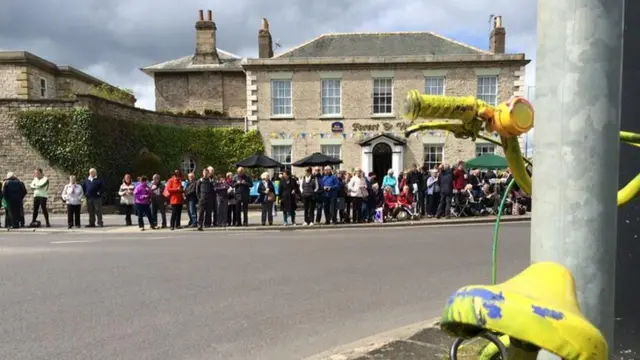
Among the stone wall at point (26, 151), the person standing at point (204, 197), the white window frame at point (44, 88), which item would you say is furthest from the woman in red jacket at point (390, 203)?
the white window frame at point (44, 88)

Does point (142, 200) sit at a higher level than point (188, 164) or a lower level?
lower

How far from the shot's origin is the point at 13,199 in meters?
15.5

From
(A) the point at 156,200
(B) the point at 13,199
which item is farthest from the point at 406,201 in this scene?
(B) the point at 13,199

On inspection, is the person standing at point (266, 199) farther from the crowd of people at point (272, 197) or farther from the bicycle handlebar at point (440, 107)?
the bicycle handlebar at point (440, 107)

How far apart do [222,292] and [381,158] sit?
21.1m

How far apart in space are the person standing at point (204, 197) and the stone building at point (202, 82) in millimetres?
15819

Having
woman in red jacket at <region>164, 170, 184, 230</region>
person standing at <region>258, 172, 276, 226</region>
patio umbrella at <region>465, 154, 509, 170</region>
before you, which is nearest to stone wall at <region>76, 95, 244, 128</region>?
woman in red jacket at <region>164, 170, 184, 230</region>

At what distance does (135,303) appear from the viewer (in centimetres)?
609

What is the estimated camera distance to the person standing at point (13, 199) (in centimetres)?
1544

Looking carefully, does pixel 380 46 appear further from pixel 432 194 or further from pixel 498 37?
pixel 432 194

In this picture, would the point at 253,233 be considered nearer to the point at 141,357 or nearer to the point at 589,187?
the point at 141,357

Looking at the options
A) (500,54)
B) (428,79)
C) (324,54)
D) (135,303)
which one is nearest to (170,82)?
(324,54)

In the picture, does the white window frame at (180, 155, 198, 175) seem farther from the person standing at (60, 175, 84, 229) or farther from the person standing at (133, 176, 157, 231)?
the person standing at (133, 176, 157, 231)

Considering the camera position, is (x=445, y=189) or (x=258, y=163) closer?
(x=445, y=189)
